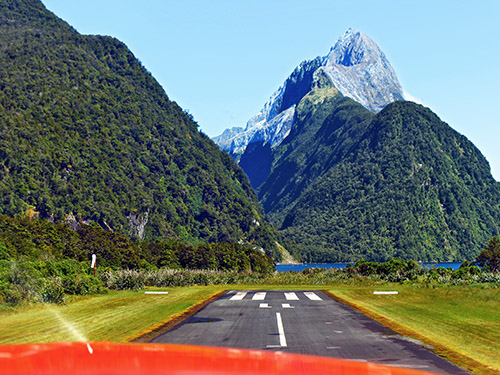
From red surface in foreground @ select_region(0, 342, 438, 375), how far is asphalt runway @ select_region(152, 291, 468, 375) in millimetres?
5700

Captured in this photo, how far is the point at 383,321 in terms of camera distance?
57.6ft

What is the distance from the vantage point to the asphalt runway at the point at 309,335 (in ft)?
36.3

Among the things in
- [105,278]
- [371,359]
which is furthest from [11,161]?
[371,359]

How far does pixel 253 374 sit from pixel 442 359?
7.76 metres

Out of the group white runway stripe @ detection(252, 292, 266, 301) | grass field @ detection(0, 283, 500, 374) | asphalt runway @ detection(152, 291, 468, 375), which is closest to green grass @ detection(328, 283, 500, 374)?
grass field @ detection(0, 283, 500, 374)

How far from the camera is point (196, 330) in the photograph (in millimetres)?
15570

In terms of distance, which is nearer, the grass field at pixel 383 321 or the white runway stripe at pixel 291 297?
the grass field at pixel 383 321

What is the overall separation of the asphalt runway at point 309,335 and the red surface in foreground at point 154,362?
570 centimetres

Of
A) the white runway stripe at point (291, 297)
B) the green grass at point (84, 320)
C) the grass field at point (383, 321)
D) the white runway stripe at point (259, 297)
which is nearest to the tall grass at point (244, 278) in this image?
the grass field at point (383, 321)

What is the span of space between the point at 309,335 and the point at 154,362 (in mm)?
10537

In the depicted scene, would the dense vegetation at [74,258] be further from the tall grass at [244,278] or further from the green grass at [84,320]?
the green grass at [84,320]

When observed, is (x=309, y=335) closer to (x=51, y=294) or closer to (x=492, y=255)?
(x=51, y=294)

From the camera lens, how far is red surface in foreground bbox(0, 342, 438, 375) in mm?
4203

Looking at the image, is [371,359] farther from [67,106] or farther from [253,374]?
[67,106]
